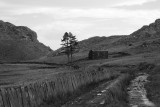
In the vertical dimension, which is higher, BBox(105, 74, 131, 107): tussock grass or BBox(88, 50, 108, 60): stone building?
BBox(88, 50, 108, 60): stone building

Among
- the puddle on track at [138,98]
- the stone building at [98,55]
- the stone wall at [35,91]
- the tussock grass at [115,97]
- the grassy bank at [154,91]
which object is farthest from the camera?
the stone building at [98,55]

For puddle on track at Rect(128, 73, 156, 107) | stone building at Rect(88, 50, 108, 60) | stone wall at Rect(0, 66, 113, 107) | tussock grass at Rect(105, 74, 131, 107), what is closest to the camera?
stone wall at Rect(0, 66, 113, 107)

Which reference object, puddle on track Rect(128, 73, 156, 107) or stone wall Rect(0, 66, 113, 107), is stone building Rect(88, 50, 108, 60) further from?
stone wall Rect(0, 66, 113, 107)

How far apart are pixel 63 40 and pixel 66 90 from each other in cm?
14652

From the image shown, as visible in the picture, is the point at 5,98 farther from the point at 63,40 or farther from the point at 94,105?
the point at 63,40

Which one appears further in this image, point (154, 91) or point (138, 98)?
point (154, 91)

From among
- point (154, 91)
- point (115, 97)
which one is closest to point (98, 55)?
point (154, 91)

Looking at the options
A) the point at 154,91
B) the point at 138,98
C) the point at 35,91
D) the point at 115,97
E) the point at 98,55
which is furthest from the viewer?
the point at 98,55

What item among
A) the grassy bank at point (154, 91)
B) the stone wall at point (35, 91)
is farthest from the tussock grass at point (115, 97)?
the stone wall at point (35, 91)

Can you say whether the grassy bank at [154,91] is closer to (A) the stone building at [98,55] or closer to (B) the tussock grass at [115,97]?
(B) the tussock grass at [115,97]

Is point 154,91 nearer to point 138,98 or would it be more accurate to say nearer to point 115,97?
point 138,98

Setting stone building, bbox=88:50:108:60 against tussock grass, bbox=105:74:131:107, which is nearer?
tussock grass, bbox=105:74:131:107

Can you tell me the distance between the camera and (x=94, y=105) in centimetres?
2233

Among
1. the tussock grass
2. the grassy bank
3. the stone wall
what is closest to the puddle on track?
the grassy bank
